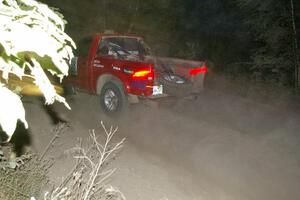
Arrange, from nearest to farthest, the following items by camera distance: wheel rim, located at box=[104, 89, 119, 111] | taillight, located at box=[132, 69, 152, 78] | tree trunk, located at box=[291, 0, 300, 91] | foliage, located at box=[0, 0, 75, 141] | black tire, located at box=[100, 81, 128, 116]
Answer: foliage, located at box=[0, 0, 75, 141] < taillight, located at box=[132, 69, 152, 78] < black tire, located at box=[100, 81, 128, 116] < wheel rim, located at box=[104, 89, 119, 111] < tree trunk, located at box=[291, 0, 300, 91]

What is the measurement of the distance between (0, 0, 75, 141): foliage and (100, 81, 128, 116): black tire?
6827 millimetres

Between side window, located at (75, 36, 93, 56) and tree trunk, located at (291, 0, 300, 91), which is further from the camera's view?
tree trunk, located at (291, 0, 300, 91)

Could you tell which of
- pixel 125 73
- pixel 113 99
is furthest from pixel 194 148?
pixel 113 99

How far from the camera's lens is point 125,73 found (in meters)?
8.20

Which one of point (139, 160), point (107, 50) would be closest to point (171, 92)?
point (107, 50)

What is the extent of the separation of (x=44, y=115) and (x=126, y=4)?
41.1 feet

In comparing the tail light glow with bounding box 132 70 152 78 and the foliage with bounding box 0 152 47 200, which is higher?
the tail light glow with bounding box 132 70 152 78

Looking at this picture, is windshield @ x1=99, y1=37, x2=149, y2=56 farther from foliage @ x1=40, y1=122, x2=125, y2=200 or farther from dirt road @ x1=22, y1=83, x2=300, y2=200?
foliage @ x1=40, y1=122, x2=125, y2=200

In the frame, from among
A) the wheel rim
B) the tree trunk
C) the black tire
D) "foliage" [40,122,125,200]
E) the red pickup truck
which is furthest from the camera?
the tree trunk

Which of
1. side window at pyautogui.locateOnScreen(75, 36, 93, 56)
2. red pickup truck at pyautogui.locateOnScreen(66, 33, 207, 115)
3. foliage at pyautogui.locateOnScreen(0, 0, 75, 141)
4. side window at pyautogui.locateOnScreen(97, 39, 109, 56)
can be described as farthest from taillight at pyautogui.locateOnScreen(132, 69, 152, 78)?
foliage at pyautogui.locateOnScreen(0, 0, 75, 141)

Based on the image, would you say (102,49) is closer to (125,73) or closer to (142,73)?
(125,73)

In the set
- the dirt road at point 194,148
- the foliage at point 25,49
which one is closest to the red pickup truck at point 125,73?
the dirt road at point 194,148

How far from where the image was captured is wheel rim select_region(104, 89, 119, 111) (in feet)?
28.8

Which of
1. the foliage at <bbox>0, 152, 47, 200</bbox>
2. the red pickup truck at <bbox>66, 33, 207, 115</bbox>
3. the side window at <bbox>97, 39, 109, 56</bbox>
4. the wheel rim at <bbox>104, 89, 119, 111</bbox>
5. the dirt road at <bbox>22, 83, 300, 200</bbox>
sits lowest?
the dirt road at <bbox>22, 83, 300, 200</bbox>
